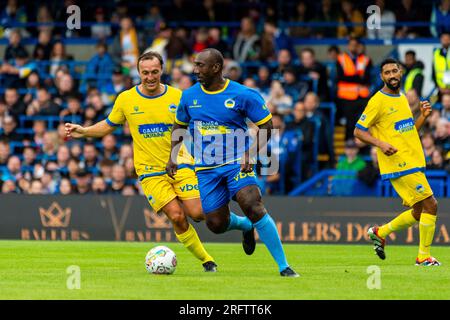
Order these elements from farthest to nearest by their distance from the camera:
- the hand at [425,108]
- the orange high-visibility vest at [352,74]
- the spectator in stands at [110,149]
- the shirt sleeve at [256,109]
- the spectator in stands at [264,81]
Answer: the spectator in stands at [264,81] < the spectator in stands at [110,149] < the orange high-visibility vest at [352,74] < the hand at [425,108] < the shirt sleeve at [256,109]

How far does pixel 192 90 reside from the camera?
13055 millimetres

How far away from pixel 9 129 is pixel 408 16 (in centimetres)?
913

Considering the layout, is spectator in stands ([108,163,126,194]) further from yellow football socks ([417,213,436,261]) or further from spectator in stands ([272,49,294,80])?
yellow football socks ([417,213,436,261])

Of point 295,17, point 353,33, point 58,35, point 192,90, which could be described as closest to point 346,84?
point 353,33

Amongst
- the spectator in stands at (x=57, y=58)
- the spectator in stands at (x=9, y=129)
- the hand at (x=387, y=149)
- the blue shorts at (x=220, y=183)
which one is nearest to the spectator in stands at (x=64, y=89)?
the spectator in stands at (x=57, y=58)

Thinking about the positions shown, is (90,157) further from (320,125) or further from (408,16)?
(408,16)

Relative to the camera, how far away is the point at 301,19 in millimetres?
27016

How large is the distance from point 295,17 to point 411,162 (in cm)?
1296

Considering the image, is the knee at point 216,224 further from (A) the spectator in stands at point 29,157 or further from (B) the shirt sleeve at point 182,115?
(A) the spectator in stands at point 29,157

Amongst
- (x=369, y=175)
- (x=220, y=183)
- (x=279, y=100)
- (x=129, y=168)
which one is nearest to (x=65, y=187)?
(x=129, y=168)

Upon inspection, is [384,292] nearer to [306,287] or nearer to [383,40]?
[306,287]

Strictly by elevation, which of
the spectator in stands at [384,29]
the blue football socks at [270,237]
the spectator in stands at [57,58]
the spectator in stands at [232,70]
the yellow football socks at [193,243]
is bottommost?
the yellow football socks at [193,243]

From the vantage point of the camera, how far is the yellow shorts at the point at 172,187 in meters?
14.0

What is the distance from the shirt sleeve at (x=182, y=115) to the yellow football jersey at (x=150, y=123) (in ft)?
2.60
